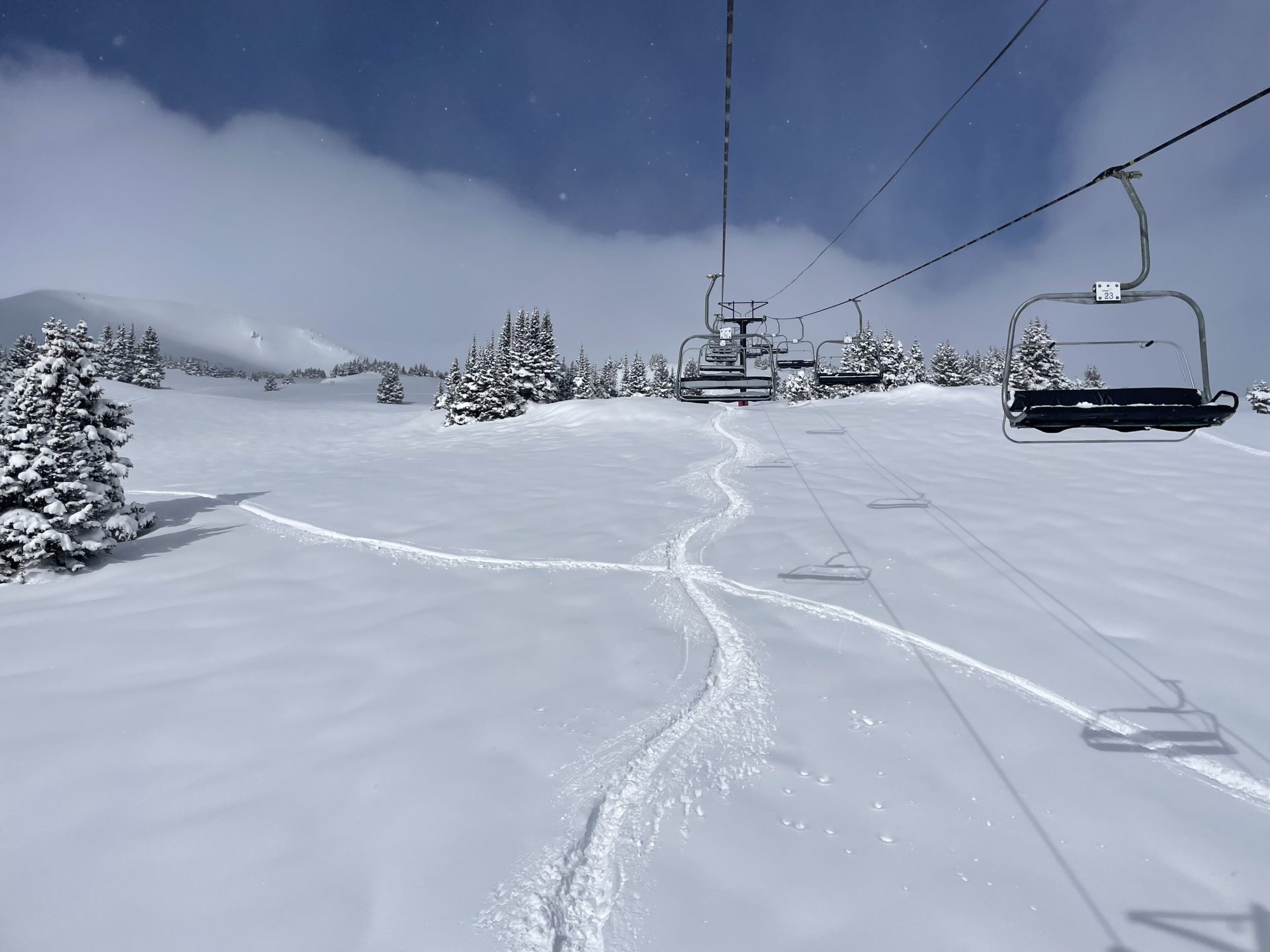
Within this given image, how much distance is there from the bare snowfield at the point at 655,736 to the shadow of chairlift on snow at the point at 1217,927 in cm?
3

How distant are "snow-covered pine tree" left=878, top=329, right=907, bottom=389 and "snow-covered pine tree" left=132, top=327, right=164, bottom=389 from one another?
272ft

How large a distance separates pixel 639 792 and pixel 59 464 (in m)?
15.5

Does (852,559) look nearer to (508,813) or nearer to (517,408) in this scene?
(508,813)

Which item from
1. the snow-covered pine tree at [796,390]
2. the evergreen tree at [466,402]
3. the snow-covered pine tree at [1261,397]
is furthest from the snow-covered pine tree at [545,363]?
the snow-covered pine tree at [1261,397]

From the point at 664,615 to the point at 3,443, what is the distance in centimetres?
1514

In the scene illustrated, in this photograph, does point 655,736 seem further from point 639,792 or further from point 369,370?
point 369,370

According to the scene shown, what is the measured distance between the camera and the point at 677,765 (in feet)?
19.8

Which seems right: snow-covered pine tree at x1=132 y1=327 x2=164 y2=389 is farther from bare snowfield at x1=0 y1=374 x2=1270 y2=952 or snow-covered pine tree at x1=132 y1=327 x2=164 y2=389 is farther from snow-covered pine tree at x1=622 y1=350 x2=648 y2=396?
bare snowfield at x1=0 y1=374 x2=1270 y2=952

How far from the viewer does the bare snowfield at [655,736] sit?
14.6ft

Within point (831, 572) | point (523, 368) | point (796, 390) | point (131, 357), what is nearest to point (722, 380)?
point (831, 572)

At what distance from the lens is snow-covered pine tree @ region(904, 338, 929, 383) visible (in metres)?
69.0

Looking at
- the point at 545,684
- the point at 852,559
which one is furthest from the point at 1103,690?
the point at 545,684

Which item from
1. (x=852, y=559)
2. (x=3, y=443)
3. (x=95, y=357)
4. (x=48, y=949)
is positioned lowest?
(x=48, y=949)

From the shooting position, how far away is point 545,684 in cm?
768
